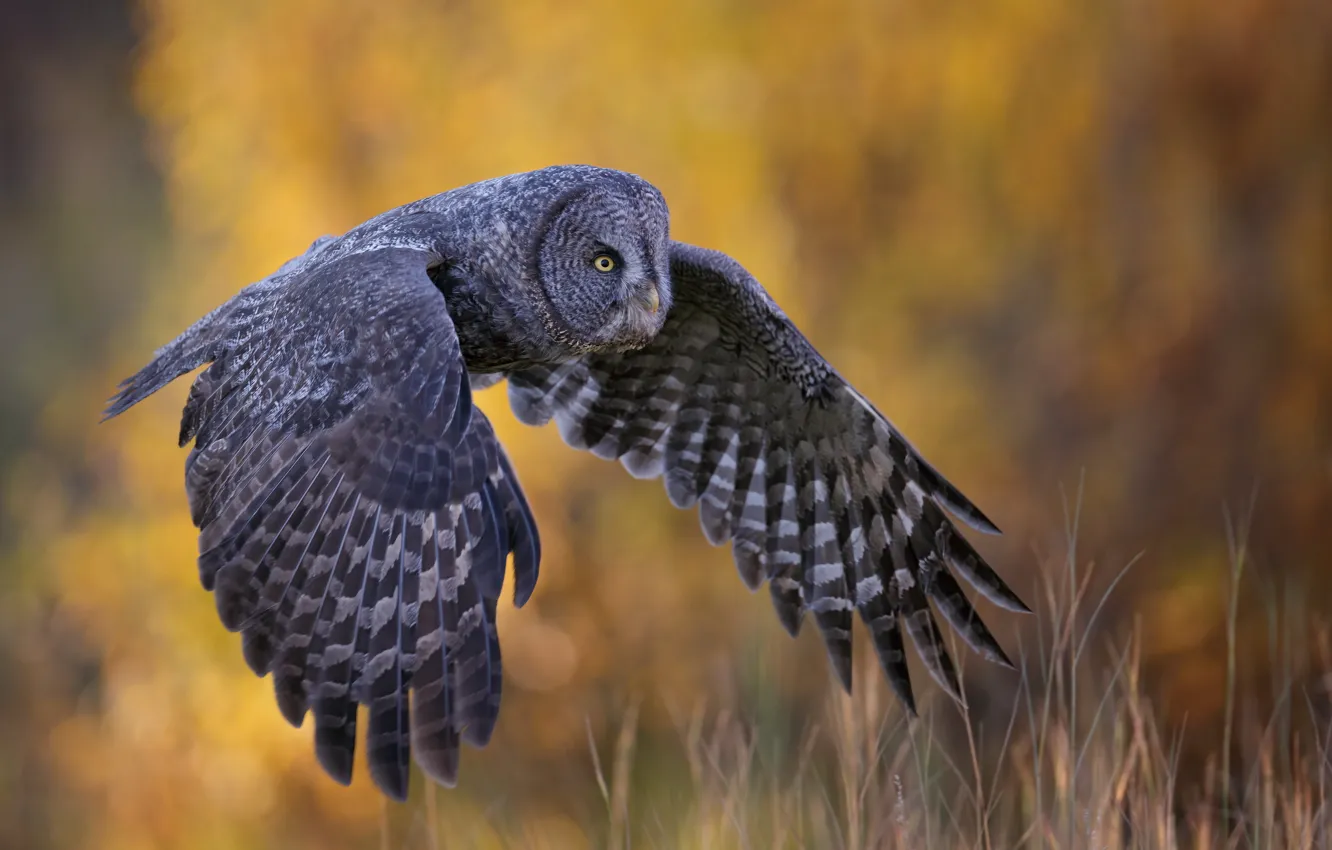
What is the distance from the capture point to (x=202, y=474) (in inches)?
114

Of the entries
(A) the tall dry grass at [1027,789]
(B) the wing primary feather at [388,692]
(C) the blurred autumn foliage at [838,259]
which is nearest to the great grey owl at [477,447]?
(B) the wing primary feather at [388,692]

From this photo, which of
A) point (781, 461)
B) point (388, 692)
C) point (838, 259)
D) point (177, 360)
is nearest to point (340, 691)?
point (388, 692)

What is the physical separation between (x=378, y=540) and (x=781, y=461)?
174 cm

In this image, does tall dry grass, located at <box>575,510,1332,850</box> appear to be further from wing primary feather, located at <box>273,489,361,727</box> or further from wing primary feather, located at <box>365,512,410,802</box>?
wing primary feather, located at <box>273,489,361,727</box>

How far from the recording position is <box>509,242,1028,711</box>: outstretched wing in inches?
144

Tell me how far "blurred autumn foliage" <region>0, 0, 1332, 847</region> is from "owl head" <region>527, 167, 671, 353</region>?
2.00 meters

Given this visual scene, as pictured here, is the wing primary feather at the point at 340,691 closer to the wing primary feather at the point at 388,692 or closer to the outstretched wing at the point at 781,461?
the wing primary feather at the point at 388,692

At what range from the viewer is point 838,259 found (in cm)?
578

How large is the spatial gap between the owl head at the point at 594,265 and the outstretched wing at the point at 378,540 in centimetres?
53

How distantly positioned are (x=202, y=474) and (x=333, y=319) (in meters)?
0.46

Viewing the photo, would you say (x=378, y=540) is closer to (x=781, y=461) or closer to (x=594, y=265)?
(x=594, y=265)

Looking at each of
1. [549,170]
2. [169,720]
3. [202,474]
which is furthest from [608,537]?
[202,474]

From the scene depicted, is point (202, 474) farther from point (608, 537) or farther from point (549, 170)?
point (608, 537)

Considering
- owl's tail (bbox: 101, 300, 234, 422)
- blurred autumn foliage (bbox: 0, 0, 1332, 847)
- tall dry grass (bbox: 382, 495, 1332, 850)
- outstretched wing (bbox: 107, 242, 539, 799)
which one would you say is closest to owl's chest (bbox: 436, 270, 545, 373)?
outstretched wing (bbox: 107, 242, 539, 799)
